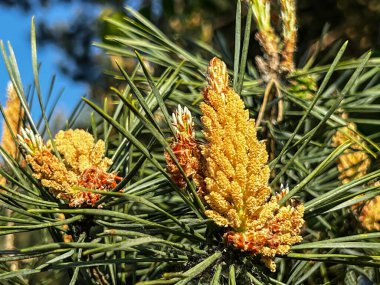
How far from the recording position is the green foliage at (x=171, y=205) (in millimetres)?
403

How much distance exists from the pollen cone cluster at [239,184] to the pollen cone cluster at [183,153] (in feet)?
0.04

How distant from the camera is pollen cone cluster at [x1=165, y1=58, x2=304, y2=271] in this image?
1.30ft

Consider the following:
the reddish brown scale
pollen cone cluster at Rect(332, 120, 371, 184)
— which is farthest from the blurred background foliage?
the reddish brown scale

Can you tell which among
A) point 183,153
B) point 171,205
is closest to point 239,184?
point 183,153

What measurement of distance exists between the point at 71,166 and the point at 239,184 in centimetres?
15

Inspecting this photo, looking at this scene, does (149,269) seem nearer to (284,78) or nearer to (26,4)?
(284,78)

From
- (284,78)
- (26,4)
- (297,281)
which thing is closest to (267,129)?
(284,78)

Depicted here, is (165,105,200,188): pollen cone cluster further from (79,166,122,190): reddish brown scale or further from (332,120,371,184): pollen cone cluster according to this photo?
(332,120,371,184): pollen cone cluster

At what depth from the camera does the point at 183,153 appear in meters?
0.43

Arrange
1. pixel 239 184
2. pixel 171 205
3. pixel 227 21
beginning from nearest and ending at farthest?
pixel 239 184 → pixel 171 205 → pixel 227 21

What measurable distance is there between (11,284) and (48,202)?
0.34 ft

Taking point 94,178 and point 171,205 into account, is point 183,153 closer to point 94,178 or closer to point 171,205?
point 94,178

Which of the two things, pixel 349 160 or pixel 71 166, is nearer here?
pixel 71 166

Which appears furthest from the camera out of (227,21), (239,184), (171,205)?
(227,21)
